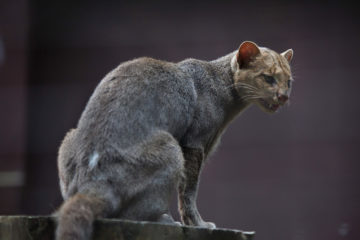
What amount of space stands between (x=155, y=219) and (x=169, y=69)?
112 cm

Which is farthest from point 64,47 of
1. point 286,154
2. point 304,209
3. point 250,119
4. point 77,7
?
point 304,209

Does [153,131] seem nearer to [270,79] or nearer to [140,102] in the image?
[140,102]

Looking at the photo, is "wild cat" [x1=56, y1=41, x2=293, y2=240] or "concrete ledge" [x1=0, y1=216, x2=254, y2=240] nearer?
"concrete ledge" [x1=0, y1=216, x2=254, y2=240]

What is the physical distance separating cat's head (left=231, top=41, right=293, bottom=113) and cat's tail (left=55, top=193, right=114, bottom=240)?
1.59m

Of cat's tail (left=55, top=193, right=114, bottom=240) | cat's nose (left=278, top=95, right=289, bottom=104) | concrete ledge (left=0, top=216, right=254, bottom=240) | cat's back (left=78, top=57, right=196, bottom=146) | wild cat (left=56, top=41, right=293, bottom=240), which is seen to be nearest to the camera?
cat's tail (left=55, top=193, right=114, bottom=240)

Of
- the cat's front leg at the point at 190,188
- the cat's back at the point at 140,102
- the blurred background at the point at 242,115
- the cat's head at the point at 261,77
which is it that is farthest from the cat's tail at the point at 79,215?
the blurred background at the point at 242,115

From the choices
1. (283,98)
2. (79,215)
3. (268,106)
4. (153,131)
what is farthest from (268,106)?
(79,215)

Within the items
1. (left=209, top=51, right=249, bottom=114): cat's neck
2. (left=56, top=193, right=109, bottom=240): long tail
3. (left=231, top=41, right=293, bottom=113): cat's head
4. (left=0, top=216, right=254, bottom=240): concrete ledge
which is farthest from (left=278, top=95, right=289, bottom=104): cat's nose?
(left=56, top=193, right=109, bottom=240): long tail

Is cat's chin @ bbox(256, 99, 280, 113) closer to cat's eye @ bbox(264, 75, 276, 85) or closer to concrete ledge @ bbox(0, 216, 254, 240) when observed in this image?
cat's eye @ bbox(264, 75, 276, 85)

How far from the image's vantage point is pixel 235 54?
505 cm

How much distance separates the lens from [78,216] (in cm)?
360

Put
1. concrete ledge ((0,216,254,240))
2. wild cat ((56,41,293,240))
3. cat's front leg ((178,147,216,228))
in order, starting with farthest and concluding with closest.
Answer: cat's front leg ((178,147,216,228)), wild cat ((56,41,293,240)), concrete ledge ((0,216,254,240))

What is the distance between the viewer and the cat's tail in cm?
353

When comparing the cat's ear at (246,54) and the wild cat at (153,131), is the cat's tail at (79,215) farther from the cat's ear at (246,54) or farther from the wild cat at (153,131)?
the cat's ear at (246,54)
